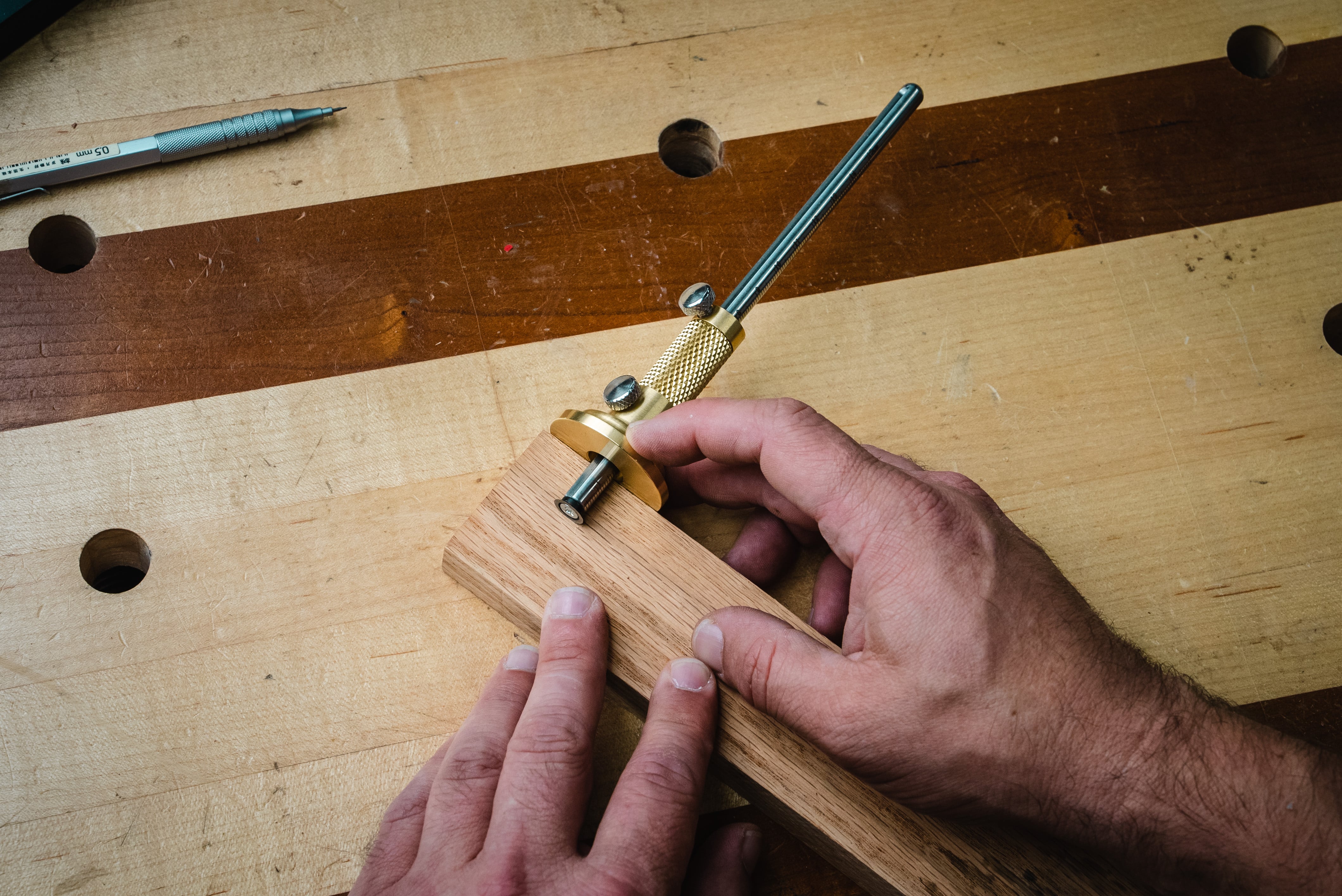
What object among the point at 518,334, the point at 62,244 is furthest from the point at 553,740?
the point at 62,244

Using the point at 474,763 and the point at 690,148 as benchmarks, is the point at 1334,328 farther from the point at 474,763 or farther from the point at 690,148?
the point at 474,763

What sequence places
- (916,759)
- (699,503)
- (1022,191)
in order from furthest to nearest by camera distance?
(1022,191), (699,503), (916,759)

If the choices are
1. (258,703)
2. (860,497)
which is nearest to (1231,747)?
(860,497)

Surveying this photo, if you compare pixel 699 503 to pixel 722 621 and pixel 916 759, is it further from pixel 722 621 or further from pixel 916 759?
pixel 916 759

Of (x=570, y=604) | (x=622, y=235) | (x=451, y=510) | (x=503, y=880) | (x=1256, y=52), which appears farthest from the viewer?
(x=1256, y=52)

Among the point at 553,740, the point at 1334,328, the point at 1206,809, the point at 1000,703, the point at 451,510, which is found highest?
the point at 451,510

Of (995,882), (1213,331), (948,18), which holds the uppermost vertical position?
(948,18)

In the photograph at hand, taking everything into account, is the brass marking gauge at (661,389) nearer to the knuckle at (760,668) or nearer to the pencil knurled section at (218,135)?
the knuckle at (760,668)

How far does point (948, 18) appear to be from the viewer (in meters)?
1.14

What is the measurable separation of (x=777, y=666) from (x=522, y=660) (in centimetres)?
26

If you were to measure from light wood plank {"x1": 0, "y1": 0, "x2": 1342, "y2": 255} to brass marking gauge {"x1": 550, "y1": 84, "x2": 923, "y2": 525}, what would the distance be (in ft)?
0.95

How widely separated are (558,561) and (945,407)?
0.49m

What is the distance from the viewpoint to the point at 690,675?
789mm

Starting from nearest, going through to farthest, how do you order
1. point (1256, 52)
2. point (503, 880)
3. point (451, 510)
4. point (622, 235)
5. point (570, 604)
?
point (503, 880) < point (570, 604) < point (451, 510) < point (622, 235) < point (1256, 52)
